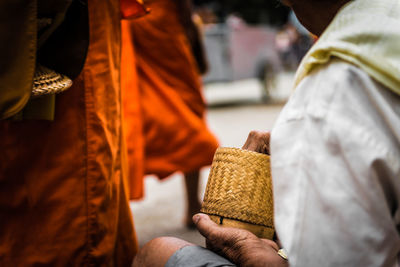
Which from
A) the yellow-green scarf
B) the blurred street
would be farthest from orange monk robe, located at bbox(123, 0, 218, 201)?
the yellow-green scarf

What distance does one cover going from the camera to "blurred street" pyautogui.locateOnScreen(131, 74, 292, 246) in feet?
9.24

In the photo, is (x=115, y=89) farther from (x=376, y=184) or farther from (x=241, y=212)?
(x=376, y=184)

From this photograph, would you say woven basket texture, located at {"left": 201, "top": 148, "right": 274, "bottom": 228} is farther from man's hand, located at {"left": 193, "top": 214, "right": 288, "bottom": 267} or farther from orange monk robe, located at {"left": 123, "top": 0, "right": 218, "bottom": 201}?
orange monk robe, located at {"left": 123, "top": 0, "right": 218, "bottom": 201}

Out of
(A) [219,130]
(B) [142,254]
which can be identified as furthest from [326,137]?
(A) [219,130]

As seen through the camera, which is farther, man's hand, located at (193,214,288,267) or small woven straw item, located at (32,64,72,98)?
small woven straw item, located at (32,64,72,98)

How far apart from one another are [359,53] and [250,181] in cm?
39

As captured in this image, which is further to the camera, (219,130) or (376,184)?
(219,130)

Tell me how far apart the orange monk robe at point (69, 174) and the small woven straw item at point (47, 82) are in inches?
4.7

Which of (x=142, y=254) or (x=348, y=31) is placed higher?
(x=348, y=31)

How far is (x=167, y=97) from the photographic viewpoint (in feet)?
8.65

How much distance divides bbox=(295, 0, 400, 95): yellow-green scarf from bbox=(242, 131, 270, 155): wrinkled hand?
31cm

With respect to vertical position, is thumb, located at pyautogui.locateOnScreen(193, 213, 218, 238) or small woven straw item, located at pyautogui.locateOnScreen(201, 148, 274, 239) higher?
small woven straw item, located at pyautogui.locateOnScreen(201, 148, 274, 239)

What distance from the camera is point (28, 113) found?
4.07 ft

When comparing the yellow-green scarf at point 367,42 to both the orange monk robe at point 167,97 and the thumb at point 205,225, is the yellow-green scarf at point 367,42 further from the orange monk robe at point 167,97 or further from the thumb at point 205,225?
the orange monk robe at point 167,97
